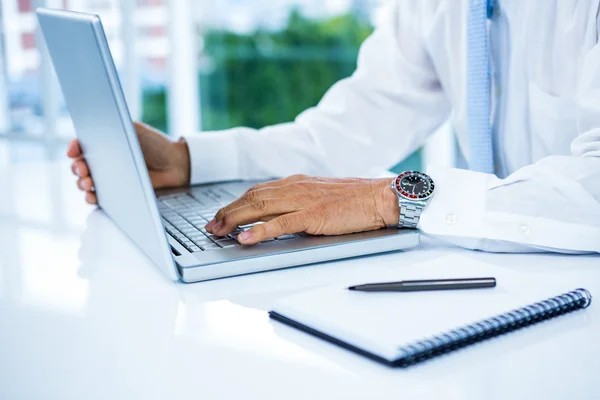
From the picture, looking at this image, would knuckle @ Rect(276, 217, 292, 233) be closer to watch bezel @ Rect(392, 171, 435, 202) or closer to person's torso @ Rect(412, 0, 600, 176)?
watch bezel @ Rect(392, 171, 435, 202)

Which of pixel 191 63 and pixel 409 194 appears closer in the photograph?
pixel 409 194

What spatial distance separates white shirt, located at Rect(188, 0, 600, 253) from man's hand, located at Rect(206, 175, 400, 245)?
7cm

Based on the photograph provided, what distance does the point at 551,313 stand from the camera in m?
0.72

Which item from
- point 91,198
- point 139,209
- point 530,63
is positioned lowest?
point 91,198

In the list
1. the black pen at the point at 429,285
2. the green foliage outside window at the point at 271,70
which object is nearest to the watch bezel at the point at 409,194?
the black pen at the point at 429,285

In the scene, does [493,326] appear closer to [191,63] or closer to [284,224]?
[284,224]

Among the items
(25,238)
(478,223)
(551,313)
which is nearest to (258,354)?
(551,313)

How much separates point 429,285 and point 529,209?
0.30 metres

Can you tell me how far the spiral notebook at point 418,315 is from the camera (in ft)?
2.03

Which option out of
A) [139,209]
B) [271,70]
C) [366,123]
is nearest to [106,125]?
[139,209]

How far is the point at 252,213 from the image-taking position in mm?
955

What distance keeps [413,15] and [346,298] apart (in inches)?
36.6

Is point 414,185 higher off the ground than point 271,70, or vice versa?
point 414,185

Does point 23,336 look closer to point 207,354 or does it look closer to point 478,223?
point 207,354
